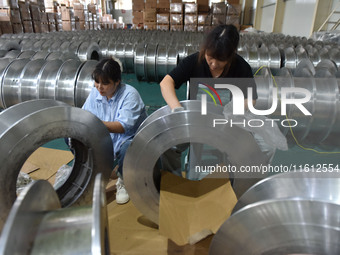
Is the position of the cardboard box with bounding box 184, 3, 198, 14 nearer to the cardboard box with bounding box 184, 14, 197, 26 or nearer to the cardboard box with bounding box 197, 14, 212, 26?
the cardboard box with bounding box 184, 14, 197, 26

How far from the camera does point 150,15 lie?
29.4ft

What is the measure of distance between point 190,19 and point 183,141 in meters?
Result: 8.64

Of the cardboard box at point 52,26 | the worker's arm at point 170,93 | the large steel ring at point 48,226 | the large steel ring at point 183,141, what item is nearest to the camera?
the large steel ring at point 48,226

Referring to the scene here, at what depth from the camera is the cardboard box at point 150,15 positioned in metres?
8.90

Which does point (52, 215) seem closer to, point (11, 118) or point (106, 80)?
point (11, 118)

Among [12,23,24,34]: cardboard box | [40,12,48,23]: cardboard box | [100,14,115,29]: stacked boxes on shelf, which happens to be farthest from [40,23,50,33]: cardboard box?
[100,14,115,29]: stacked boxes on shelf

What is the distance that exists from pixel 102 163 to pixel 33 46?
369 centimetres

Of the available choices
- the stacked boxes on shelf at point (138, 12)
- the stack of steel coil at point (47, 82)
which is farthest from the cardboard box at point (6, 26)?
the stacked boxes on shelf at point (138, 12)

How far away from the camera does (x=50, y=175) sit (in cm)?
175

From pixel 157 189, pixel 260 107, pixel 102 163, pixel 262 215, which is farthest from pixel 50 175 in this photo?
pixel 260 107

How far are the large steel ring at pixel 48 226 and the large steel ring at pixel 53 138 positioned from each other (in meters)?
0.34

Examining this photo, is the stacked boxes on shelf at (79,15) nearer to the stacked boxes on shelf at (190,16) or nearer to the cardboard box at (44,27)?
the cardboard box at (44,27)

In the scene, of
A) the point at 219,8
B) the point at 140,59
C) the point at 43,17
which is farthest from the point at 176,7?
the point at 140,59

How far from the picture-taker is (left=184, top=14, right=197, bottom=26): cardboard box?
340 inches
